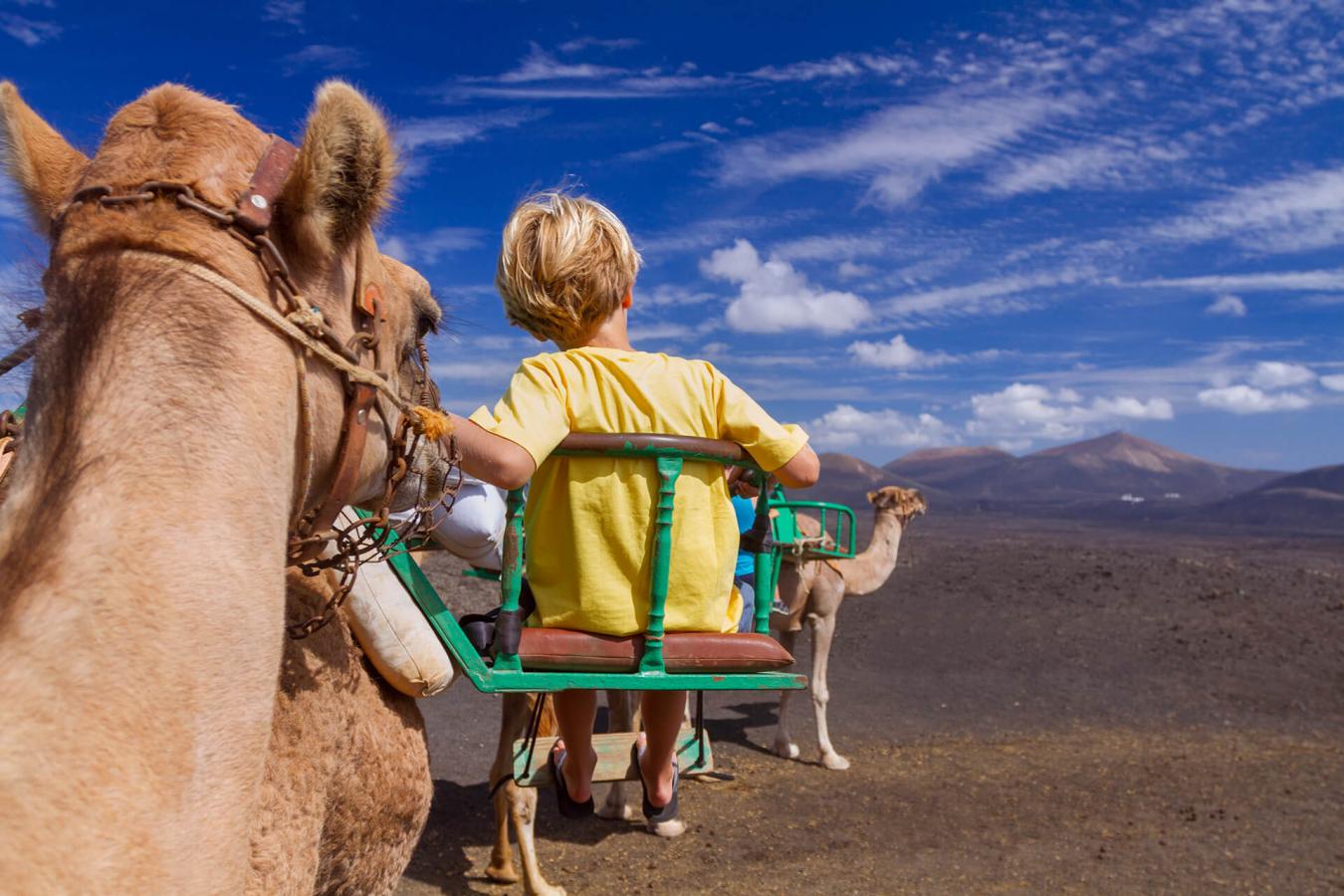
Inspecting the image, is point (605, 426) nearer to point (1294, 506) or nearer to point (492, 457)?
point (492, 457)

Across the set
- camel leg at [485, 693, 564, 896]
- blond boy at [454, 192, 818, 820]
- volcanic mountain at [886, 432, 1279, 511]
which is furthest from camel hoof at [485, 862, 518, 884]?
volcanic mountain at [886, 432, 1279, 511]

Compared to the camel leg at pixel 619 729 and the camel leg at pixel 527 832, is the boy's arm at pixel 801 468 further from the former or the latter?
the camel leg at pixel 619 729

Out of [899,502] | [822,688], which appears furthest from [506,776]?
[899,502]

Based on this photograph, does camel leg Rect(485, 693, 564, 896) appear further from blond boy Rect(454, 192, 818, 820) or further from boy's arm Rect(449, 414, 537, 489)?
boy's arm Rect(449, 414, 537, 489)

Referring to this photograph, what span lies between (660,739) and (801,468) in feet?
3.09

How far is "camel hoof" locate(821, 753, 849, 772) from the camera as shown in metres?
8.77

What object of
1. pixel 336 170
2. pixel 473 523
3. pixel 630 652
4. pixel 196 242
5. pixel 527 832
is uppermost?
pixel 336 170

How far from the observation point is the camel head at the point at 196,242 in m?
1.25

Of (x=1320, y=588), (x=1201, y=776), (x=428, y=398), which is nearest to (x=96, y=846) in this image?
(x=428, y=398)

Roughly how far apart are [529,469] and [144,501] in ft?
4.14

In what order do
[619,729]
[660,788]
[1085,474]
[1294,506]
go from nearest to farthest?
[660,788]
[619,729]
[1294,506]
[1085,474]

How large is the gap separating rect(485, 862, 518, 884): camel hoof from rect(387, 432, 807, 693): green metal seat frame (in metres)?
3.52

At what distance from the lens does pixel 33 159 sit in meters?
1.45

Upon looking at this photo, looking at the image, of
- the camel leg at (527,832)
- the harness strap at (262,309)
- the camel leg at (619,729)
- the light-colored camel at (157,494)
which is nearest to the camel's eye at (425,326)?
the light-colored camel at (157,494)
